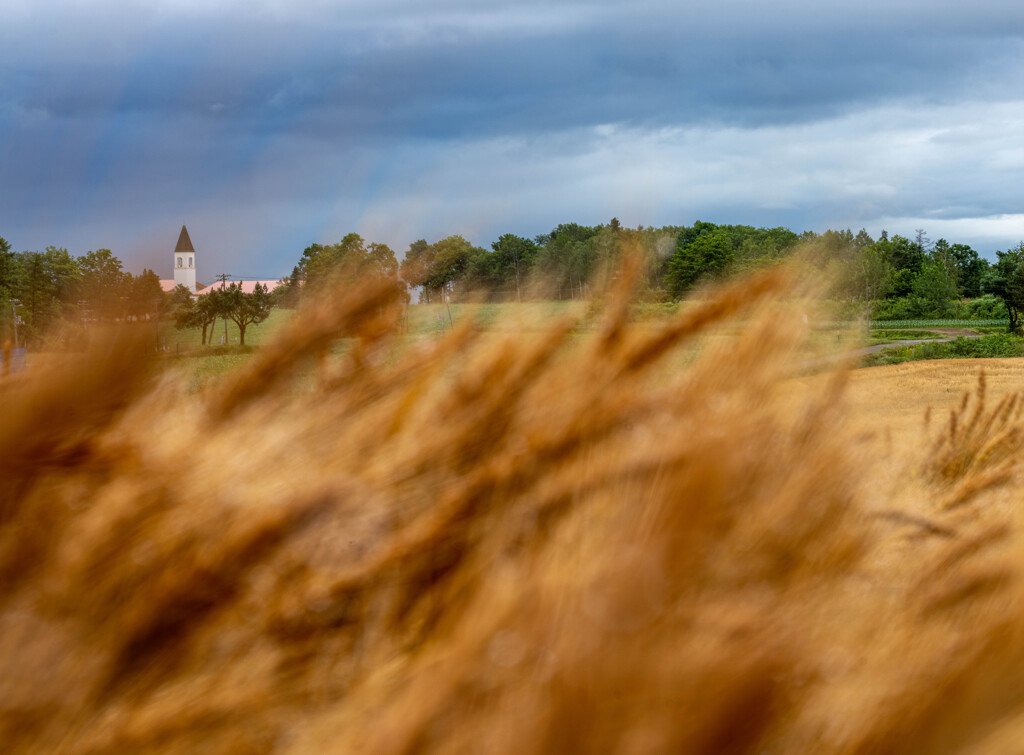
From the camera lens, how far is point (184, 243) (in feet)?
1.44

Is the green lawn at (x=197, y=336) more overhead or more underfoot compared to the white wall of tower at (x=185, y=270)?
more underfoot

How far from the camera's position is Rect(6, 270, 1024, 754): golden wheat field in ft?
0.79

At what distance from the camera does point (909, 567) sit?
32cm

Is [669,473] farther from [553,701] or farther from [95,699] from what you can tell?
[95,699]

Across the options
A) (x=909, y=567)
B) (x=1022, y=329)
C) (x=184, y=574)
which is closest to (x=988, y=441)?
(x=909, y=567)

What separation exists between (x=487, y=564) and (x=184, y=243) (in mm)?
267

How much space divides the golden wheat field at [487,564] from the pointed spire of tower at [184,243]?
9 centimetres

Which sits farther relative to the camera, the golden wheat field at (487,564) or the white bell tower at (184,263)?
the white bell tower at (184,263)

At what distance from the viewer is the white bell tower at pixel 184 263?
0.41 metres

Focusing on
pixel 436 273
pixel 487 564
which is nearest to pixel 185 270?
pixel 436 273

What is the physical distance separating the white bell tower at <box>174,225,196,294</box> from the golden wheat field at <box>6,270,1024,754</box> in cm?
8

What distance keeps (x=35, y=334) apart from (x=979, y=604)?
1.37 ft

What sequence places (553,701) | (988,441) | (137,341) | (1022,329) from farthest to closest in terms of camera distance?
1. (1022,329)
2. (988,441)
3. (137,341)
4. (553,701)

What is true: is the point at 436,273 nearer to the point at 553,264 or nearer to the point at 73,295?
the point at 553,264
